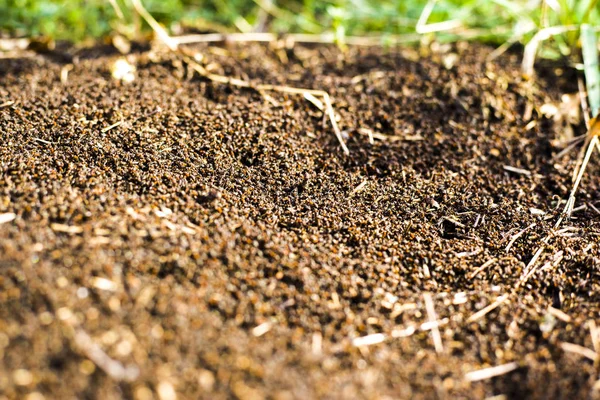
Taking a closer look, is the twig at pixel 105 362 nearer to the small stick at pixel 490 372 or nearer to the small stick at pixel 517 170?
the small stick at pixel 490 372

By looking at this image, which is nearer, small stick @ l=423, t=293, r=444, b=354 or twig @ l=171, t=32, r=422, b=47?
small stick @ l=423, t=293, r=444, b=354

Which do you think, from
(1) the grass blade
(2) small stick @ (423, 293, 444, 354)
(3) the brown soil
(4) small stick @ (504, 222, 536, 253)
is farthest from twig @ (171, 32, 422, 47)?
(2) small stick @ (423, 293, 444, 354)

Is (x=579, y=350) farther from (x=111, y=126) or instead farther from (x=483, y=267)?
(x=111, y=126)

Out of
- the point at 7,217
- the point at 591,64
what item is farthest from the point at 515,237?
the point at 7,217

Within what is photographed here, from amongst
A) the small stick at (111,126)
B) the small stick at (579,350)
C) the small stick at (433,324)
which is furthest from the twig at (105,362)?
the small stick at (579,350)

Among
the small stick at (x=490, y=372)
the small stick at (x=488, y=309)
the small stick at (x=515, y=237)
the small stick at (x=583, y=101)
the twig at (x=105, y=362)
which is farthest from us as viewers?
the small stick at (x=583, y=101)

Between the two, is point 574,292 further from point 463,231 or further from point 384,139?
point 384,139

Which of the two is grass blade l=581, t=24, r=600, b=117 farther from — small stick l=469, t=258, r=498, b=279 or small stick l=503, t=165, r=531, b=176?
small stick l=469, t=258, r=498, b=279
